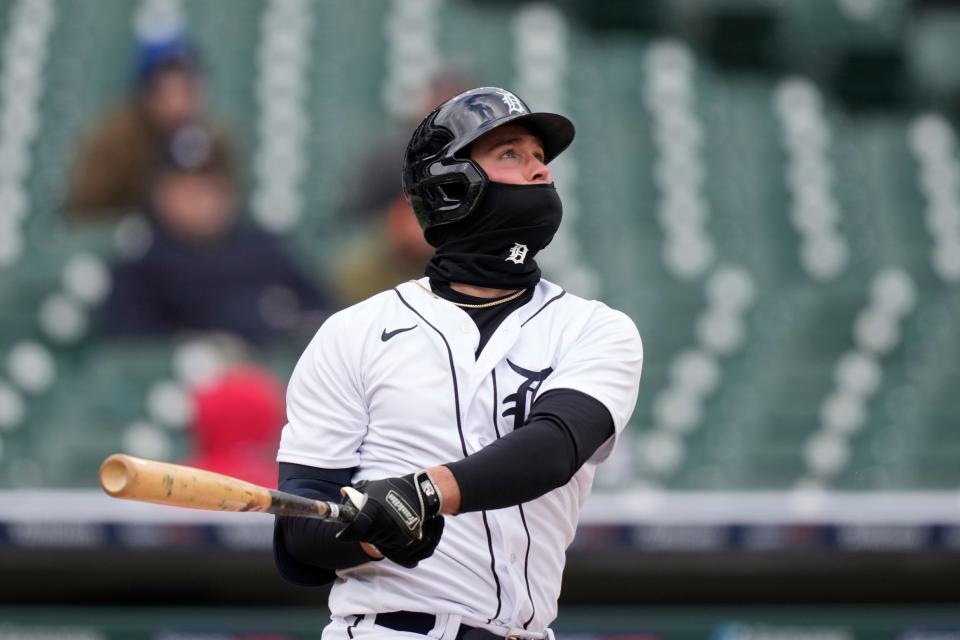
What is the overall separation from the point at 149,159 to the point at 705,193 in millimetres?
3020

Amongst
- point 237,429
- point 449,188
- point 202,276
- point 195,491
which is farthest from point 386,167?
point 195,491

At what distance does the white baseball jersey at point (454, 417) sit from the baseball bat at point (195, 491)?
0.70 ft

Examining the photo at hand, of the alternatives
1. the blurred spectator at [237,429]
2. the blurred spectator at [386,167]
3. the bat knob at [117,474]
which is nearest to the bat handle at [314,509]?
the bat knob at [117,474]

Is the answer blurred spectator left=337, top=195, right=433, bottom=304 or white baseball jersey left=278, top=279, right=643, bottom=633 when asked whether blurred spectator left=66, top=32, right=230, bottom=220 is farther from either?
white baseball jersey left=278, top=279, right=643, bottom=633

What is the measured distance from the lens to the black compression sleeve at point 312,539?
2158 millimetres

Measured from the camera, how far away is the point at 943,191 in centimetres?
838

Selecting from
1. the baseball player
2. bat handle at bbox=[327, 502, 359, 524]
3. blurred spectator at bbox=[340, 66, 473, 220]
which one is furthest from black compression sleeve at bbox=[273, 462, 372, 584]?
blurred spectator at bbox=[340, 66, 473, 220]

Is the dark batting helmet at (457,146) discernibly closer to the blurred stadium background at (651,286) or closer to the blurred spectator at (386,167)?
the blurred stadium background at (651,286)

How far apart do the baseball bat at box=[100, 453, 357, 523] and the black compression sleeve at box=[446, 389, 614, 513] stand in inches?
6.5

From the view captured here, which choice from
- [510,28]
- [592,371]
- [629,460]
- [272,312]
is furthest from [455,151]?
[510,28]

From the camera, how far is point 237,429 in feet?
15.4

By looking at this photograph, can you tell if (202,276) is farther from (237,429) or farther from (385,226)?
(237,429)

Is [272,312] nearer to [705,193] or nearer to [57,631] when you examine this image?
[57,631]

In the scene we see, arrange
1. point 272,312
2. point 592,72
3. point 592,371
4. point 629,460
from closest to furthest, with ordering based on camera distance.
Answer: point 592,371 < point 629,460 < point 272,312 < point 592,72
